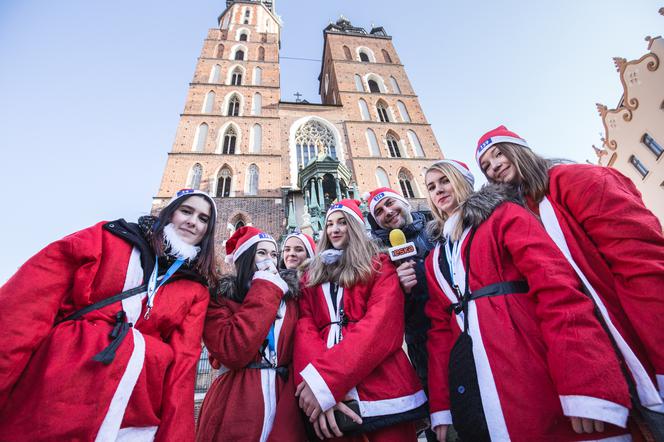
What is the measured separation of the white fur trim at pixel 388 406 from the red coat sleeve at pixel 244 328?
0.77 m

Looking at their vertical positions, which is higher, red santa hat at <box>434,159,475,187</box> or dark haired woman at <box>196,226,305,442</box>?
red santa hat at <box>434,159,475,187</box>

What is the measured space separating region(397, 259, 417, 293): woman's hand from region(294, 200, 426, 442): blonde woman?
5 cm

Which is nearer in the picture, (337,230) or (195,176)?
(337,230)

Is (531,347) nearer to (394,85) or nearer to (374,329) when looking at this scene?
(374,329)

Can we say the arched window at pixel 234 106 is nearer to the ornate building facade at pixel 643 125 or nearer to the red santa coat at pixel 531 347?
the red santa coat at pixel 531 347

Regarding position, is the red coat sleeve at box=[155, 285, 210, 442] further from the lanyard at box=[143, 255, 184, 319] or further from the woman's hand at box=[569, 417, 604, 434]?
the woman's hand at box=[569, 417, 604, 434]

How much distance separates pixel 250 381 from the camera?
6.40ft

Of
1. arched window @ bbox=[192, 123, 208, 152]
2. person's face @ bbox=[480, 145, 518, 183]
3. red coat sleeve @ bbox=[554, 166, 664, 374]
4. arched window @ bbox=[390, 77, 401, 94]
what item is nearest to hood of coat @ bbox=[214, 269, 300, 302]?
person's face @ bbox=[480, 145, 518, 183]

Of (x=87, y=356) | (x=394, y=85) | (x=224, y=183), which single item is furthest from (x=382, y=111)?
(x=87, y=356)

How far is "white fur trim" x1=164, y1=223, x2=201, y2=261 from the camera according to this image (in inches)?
77.3

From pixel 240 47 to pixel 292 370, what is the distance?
82.4 feet

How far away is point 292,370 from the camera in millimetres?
2088

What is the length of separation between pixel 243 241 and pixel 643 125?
54.9 ft

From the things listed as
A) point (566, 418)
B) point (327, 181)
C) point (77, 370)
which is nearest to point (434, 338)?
point (566, 418)
